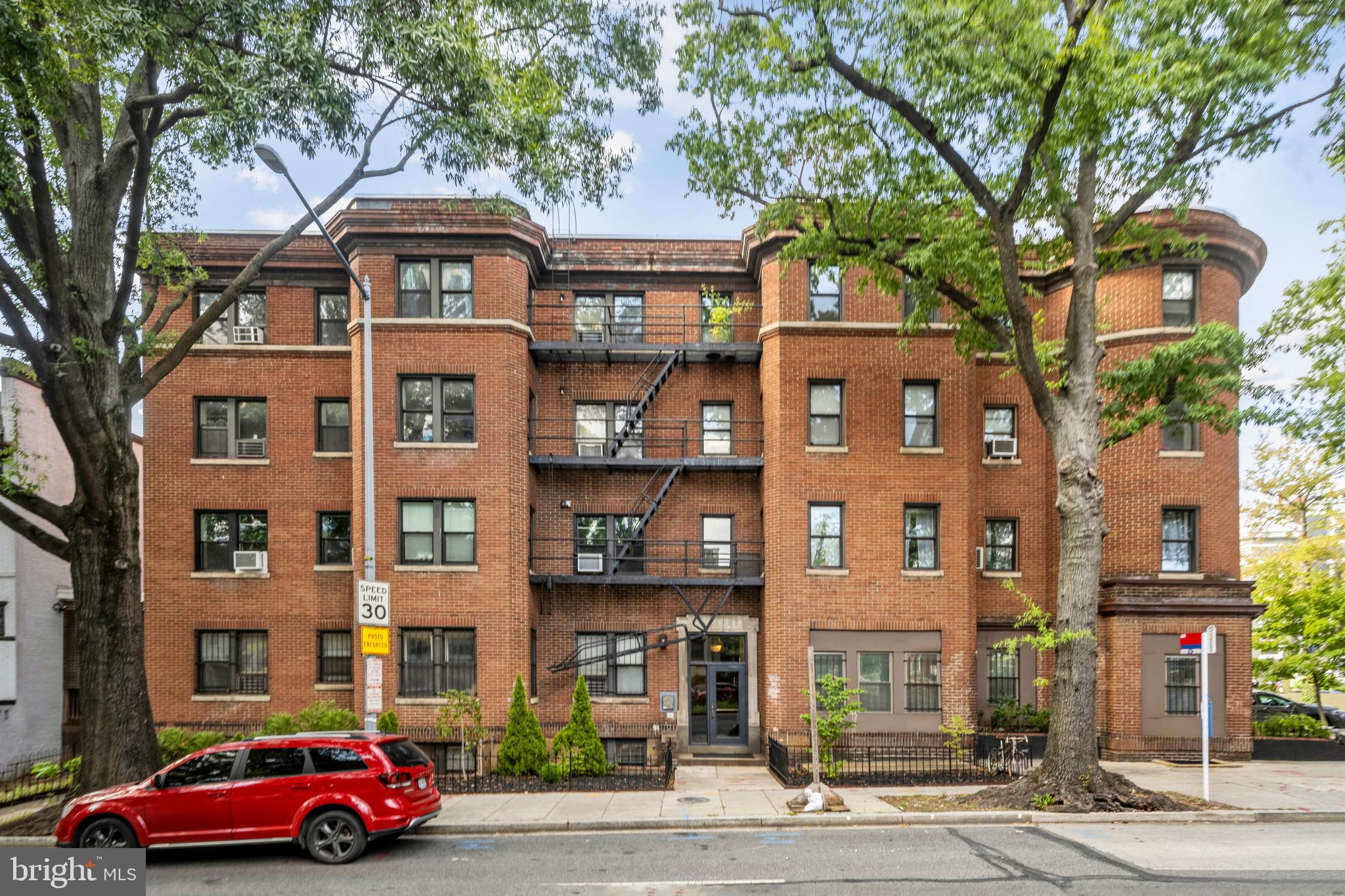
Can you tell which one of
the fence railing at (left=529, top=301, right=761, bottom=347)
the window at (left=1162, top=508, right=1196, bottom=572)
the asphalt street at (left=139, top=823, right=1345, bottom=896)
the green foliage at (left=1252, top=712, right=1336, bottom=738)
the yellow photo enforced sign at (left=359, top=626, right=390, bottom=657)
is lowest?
the green foliage at (left=1252, top=712, right=1336, bottom=738)

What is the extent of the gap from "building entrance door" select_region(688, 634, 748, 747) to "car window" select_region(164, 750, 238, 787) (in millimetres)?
11284

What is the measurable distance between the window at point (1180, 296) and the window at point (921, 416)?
599 centimetres

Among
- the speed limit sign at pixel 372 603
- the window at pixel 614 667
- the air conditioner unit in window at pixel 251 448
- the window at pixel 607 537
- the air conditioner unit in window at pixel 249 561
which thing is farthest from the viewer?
the window at pixel 607 537

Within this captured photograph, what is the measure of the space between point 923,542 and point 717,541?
198 inches

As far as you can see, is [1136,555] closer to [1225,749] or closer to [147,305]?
[1225,749]

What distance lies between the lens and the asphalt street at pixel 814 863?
9586 millimetres

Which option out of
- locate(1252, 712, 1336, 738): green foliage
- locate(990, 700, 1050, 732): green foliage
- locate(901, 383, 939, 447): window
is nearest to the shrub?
locate(901, 383, 939, 447): window

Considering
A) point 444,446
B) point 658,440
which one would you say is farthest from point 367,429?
point 658,440

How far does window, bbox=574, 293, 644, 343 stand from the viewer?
21.1 meters

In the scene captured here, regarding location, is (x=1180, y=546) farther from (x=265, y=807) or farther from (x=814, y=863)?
(x=265, y=807)

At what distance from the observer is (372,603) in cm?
1331

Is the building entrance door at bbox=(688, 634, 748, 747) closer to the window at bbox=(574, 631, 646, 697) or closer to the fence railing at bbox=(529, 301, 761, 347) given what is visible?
the window at bbox=(574, 631, 646, 697)

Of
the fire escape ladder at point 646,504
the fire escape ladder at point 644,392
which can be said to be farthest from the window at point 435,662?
the fire escape ladder at point 644,392

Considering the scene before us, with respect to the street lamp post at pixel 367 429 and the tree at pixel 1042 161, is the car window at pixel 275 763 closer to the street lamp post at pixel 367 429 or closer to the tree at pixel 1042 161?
the street lamp post at pixel 367 429
